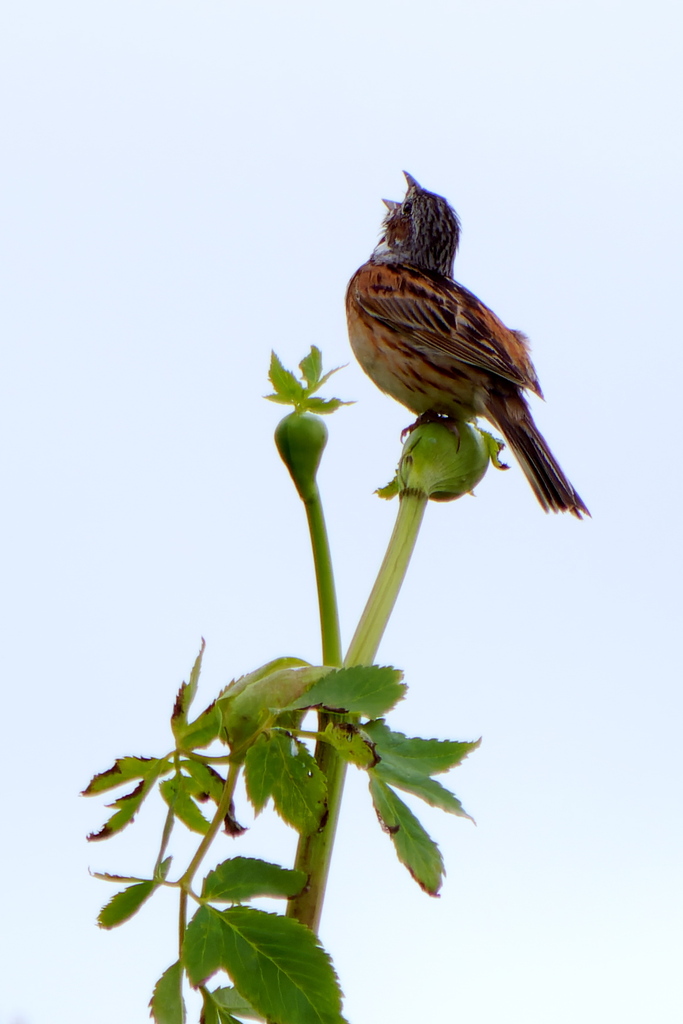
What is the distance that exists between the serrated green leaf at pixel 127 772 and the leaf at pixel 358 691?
0.18 m

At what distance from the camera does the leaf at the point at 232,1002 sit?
0.95 m

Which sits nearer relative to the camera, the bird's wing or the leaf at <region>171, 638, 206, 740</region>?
the leaf at <region>171, 638, 206, 740</region>

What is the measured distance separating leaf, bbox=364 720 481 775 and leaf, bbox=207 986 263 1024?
25 centimetres

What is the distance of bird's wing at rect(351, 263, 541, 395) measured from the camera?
3951 millimetres

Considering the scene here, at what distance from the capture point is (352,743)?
928 mm

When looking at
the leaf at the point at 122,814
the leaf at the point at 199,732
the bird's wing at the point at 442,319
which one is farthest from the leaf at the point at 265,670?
the bird's wing at the point at 442,319

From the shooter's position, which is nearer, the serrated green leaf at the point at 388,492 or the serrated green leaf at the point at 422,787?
the serrated green leaf at the point at 422,787

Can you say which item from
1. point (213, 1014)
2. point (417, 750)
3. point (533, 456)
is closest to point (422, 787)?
point (417, 750)

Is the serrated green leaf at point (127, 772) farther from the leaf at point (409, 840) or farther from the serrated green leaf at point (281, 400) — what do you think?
the serrated green leaf at point (281, 400)

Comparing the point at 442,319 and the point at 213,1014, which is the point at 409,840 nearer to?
the point at 213,1014

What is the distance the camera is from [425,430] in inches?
56.3

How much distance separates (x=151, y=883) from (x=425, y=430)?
693mm

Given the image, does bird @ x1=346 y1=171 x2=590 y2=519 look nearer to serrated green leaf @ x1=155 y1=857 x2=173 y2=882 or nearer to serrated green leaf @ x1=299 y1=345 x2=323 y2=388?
serrated green leaf @ x1=299 y1=345 x2=323 y2=388

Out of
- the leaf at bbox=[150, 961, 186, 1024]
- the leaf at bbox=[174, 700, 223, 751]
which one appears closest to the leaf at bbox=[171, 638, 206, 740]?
the leaf at bbox=[174, 700, 223, 751]
